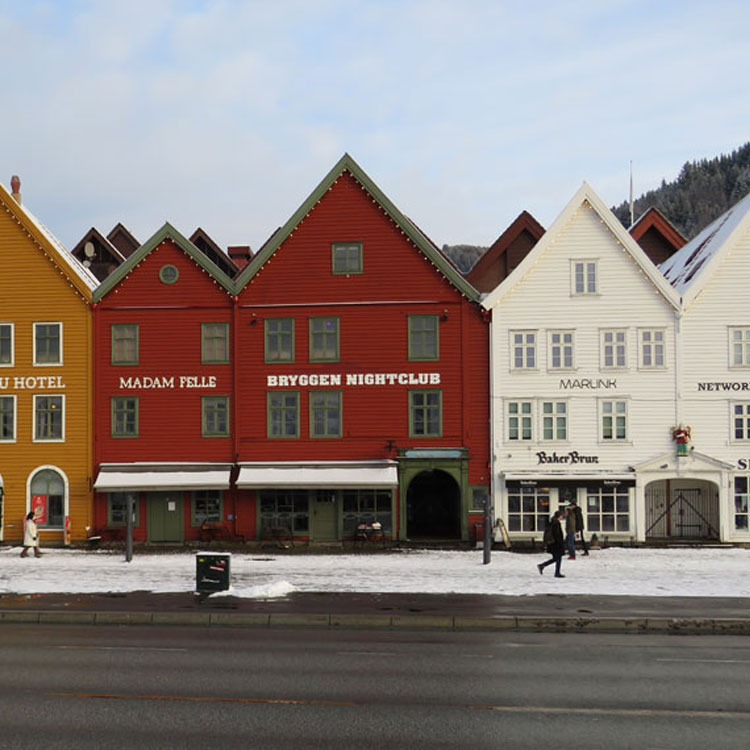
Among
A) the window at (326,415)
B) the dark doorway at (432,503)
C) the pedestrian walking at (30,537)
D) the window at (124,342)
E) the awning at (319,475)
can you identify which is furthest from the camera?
the dark doorway at (432,503)

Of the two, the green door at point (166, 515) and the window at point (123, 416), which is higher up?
the window at point (123, 416)

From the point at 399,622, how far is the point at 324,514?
654 inches

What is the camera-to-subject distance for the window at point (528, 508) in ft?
112


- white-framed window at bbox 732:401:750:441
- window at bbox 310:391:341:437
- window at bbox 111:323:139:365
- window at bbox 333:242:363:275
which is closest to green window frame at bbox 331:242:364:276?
window at bbox 333:242:363:275

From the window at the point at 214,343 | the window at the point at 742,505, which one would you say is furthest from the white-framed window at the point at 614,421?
the window at the point at 214,343

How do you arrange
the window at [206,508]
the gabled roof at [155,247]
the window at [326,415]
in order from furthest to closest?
the gabled roof at [155,247], the window at [206,508], the window at [326,415]

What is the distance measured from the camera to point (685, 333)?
34156 mm

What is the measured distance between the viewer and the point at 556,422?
34500 millimetres

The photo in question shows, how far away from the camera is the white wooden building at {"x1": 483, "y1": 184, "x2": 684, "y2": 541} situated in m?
34.1

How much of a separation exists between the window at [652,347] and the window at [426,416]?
26.7 ft

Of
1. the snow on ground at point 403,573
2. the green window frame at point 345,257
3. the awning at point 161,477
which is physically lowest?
the snow on ground at point 403,573

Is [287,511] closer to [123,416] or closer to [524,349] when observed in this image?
[123,416]

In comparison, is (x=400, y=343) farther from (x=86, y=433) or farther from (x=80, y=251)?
(x=80, y=251)

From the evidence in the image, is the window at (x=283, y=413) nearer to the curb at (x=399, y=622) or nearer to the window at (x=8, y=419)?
the window at (x=8, y=419)
